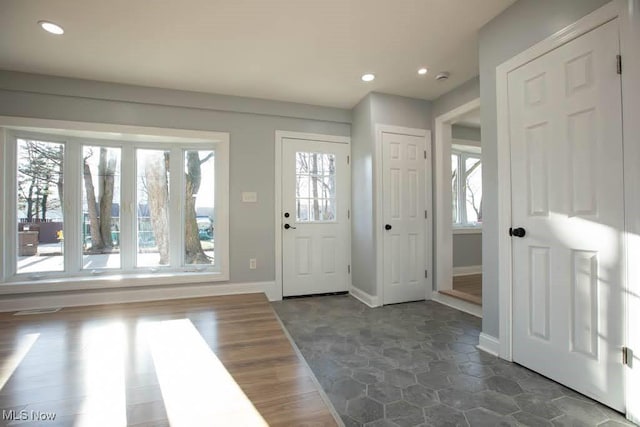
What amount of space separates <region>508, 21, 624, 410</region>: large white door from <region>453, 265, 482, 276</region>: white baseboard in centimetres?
259

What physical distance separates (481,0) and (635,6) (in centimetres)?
82

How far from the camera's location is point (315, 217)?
384 centimetres

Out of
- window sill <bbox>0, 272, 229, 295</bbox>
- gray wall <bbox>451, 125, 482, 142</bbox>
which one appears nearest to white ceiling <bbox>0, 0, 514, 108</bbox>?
gray wall <bbox>451, 125, 482, 142</bbox>

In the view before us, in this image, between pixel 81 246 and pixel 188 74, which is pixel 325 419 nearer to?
pixel 188 74

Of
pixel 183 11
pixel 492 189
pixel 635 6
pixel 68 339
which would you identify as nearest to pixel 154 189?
pixel 68 339

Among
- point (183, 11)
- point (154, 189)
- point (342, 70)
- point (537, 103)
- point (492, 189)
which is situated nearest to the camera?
point (537, 103)

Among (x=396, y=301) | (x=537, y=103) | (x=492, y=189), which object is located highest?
(x=537, y=103)

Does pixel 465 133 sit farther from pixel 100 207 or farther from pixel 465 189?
pixel 100 207

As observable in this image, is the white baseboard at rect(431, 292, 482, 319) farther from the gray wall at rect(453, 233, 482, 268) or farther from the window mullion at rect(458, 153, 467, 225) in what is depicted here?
the window mullion at rect(458, 153, 467, 225)

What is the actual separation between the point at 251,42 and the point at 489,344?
3093 millimetres

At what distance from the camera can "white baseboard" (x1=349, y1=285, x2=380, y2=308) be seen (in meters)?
3.34

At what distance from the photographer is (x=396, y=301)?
3.44m

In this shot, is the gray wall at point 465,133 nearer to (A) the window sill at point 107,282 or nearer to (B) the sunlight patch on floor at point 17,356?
(A) the window sill at point 107,282

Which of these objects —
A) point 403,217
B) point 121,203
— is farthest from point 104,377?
point 403,217
